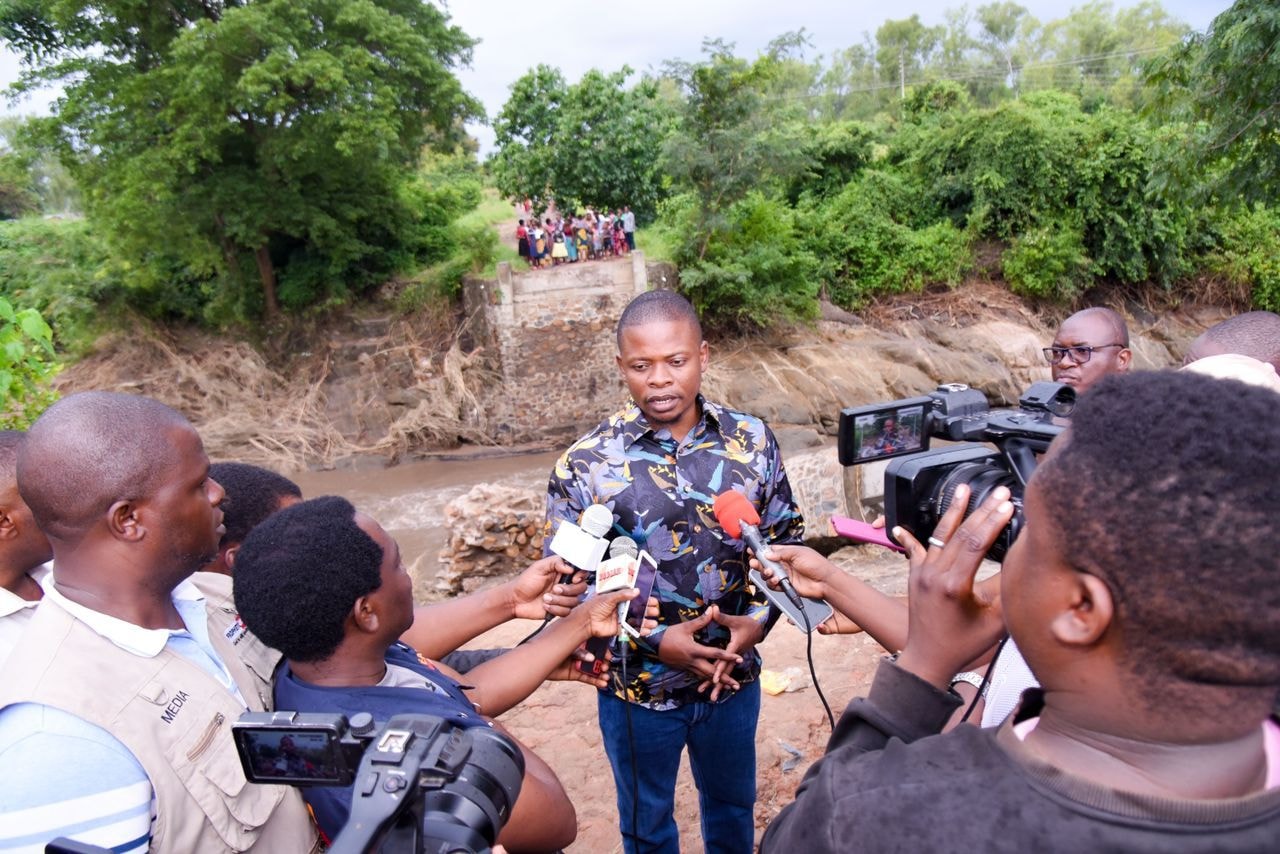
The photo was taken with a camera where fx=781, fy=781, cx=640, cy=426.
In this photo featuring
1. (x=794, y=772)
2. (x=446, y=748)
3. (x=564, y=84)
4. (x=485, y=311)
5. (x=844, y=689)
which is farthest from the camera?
(x=564, y=84)

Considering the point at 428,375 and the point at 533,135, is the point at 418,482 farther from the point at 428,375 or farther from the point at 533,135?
the point at 533,135

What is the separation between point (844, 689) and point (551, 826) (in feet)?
9.03

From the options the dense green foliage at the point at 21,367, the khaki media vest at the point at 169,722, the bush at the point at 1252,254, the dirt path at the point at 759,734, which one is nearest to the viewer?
the khaki media vest at the point at 169,722

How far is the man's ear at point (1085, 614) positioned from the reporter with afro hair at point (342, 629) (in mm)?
1066

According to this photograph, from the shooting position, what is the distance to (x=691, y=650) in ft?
7.61

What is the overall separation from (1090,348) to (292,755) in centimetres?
366

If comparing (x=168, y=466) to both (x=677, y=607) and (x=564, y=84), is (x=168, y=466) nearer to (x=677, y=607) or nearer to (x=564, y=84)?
(x=677, y=607)

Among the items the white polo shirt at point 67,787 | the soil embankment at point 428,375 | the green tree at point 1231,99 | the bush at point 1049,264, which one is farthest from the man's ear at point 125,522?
the bush at point 1049,264

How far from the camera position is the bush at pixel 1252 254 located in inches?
687

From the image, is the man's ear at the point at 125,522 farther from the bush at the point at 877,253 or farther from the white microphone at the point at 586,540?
the bush at the point at 877,253

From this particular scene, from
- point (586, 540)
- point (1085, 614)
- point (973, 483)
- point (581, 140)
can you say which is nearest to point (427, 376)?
point (581, 140)

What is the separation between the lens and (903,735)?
1.18 metres

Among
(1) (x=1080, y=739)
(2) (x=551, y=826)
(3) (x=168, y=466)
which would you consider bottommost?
(2) (x=551, y=826)

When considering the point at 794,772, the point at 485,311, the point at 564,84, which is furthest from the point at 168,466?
the point at 564,84
